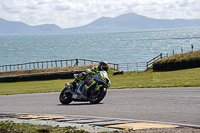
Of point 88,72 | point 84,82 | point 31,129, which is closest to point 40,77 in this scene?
point 84,82

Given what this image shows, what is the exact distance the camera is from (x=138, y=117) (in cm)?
851

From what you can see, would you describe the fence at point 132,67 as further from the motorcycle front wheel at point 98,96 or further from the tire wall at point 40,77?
the motorcycle front wheel at point 98,96

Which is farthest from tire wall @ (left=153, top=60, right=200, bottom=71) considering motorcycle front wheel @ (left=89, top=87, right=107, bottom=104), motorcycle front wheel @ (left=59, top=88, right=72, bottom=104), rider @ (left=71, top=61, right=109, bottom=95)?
motorcycle front wheel @ (left=89, top=87, right=107, bottom=104)

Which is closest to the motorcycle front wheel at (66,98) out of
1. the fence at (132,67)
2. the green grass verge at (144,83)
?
the green grass verge at (144,83)

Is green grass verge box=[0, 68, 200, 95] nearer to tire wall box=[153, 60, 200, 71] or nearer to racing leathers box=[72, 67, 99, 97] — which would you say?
tire wall box=[153, 60, 200, 71]

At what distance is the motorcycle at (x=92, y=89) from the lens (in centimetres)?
1142

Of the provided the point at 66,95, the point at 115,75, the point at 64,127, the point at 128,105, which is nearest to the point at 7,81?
the point at 115,75

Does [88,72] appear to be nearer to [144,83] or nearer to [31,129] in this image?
[31,129]

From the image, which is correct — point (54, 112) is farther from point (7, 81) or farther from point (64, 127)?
point (7, 81)

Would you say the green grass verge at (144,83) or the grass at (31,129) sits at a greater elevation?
the grass at (31,129)

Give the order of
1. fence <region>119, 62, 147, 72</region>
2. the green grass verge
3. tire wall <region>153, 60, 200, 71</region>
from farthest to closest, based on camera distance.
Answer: fence <region>119, 62, 147, 72</region> < tire wall <region>153, 60, 200, 71</region> < the green grass verge

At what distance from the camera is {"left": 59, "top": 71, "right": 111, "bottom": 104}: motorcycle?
37.5 feet

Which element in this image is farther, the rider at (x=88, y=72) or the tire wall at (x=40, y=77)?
the tire wall at (x=40, y=77)

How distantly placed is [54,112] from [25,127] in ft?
10.5
